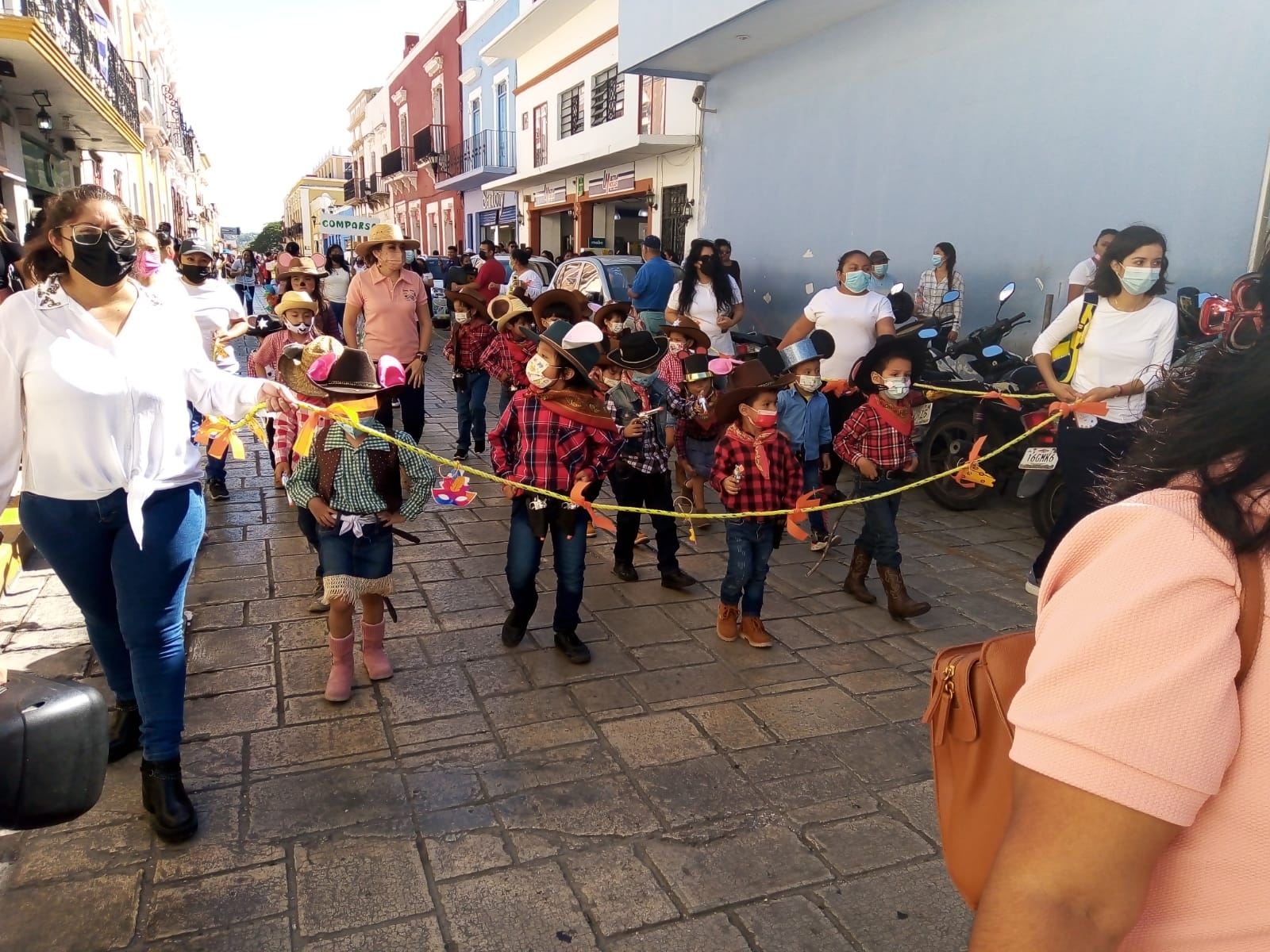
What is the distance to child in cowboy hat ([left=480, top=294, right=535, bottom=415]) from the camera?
6746 mm

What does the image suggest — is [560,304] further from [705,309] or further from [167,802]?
[167,802]

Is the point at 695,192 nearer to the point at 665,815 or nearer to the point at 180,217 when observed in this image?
the point at 665,815

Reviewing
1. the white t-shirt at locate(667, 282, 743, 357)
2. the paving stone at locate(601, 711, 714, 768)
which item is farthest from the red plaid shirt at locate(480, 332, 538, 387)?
the paving stone at locate(601, 711, 714, 768)

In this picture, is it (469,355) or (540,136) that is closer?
(469,355)

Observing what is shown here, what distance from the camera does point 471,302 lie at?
7.90 meters

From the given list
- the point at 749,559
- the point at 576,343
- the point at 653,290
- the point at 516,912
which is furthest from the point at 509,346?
the point at 516,912

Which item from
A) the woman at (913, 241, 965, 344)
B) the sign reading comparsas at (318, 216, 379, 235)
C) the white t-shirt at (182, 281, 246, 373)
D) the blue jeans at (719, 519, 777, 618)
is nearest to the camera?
the blue jeans at (719, 519, 777, 618)

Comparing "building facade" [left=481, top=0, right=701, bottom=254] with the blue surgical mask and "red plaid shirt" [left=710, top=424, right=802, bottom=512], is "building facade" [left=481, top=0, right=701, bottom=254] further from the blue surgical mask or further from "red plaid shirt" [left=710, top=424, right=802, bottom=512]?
"red plaid shirt" [left=710, top=424, right=802, bottom=512]

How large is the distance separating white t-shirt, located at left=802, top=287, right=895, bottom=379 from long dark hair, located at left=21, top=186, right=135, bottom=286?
4.71 m

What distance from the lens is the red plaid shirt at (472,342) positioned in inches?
308

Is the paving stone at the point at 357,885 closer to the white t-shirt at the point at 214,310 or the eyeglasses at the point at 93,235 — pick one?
the eyeglasses at the point at 93,235

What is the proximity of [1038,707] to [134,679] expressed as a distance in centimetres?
280

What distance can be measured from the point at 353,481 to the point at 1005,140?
7137mm

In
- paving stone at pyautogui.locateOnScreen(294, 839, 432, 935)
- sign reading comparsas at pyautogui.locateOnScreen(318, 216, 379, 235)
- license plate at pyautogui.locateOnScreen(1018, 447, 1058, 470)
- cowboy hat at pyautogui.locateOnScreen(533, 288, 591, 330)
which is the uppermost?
sign reading comparsas at pyautogui.locateOnScreen(318, 216, 379, 235)
